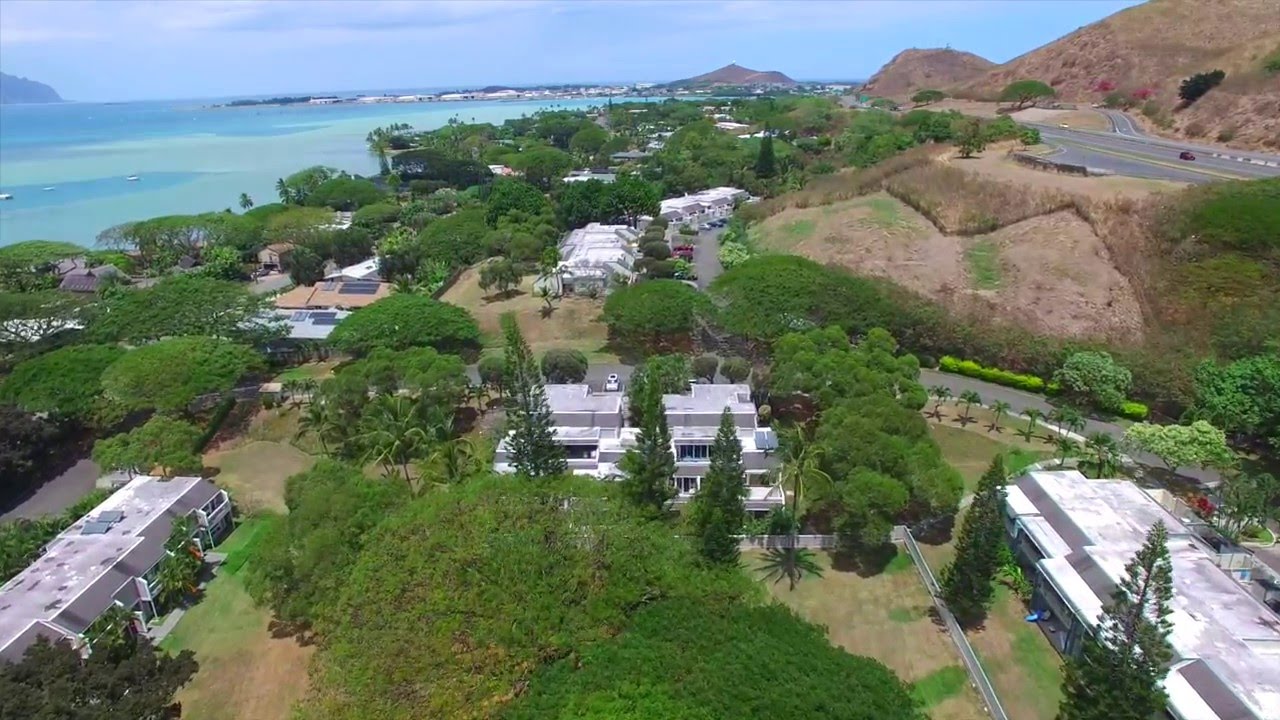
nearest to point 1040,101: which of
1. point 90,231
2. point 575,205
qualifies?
point 575,205

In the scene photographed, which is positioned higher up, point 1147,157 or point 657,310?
point 1147,157

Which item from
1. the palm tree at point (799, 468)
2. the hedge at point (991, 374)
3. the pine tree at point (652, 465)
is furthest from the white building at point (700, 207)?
the pine tree at point (652, 465)

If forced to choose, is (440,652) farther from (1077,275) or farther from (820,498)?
(1077,275)

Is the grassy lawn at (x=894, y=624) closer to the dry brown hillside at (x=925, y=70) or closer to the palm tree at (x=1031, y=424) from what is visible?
the palm tree at (x=1031, y=424)

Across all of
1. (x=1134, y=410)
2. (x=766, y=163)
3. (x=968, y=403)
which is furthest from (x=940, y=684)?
(x=766, y=163)

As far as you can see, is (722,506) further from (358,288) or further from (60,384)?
(358,288)

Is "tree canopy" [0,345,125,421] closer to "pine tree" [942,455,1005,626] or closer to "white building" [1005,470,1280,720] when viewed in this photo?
"pine tree" [942,455,1005,626]
